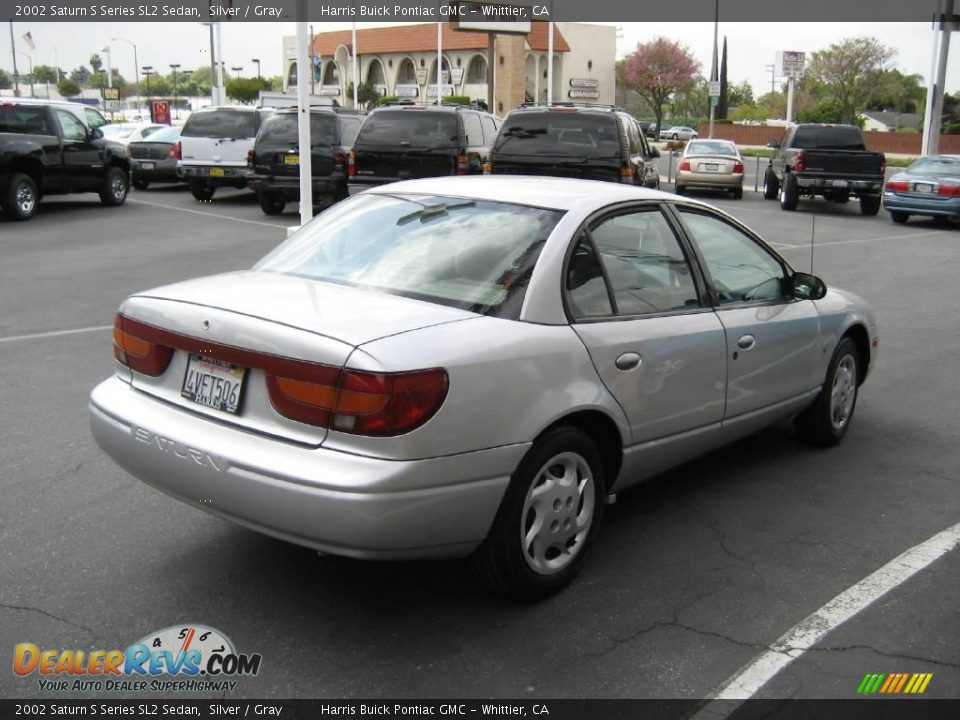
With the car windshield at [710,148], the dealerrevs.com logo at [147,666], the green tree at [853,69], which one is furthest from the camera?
the green tree at [853,69]

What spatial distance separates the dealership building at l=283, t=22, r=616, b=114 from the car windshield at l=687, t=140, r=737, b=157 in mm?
53344

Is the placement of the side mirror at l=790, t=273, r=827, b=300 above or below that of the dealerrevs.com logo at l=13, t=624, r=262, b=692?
above

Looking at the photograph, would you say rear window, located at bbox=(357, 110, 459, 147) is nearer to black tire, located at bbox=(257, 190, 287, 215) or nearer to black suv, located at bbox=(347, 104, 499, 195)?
black suv, located at bbox=(347, 104, 499, 195)

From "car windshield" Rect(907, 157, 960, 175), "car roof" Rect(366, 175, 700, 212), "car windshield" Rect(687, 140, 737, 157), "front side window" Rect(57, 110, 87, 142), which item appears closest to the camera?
"car roof" Rect(366, 175, 700, 212)

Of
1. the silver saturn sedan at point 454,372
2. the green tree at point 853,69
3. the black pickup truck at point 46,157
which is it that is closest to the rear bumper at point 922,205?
the black pickup truck at point 46,157

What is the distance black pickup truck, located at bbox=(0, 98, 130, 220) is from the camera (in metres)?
17.6

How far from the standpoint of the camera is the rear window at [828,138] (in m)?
23.8

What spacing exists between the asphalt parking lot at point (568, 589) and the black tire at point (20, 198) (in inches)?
466

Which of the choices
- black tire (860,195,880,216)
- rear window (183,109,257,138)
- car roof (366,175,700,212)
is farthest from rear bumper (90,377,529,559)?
black tire (860,195,880,216)

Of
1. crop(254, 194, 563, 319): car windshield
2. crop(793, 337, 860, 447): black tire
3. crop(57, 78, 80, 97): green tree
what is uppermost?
crop(57, 78, 80, 97): green tree

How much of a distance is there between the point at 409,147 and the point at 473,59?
235 feet

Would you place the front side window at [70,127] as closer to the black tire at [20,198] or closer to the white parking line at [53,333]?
the black tire at [20,198]

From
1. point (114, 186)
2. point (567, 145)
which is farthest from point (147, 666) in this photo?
point (114, 186)

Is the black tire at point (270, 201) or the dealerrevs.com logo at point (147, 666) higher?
the black tire at point (270, 201)
